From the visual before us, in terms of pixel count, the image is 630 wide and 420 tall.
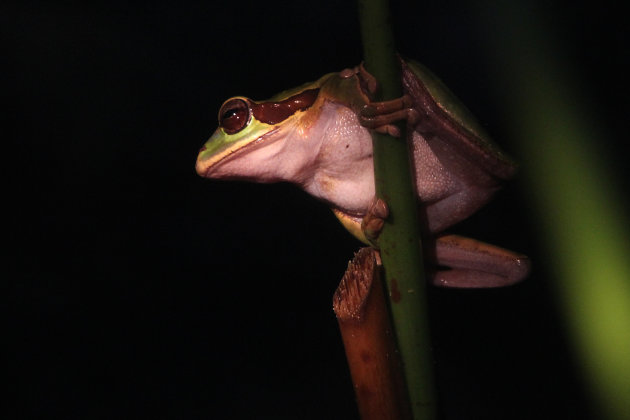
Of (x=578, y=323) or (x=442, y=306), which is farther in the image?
(x=442, y=306)

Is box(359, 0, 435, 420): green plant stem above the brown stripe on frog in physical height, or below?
below

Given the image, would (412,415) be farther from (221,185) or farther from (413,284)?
(221,185)

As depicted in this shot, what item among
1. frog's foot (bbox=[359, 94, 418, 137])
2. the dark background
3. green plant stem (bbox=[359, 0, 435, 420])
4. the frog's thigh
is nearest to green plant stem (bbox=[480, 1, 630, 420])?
the frog's thigh

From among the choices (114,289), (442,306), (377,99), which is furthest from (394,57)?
(114,289)

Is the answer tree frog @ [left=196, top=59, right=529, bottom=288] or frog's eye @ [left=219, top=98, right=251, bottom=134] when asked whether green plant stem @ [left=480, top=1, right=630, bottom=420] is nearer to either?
tree frog @ [left=196, top=59, right=529, bottom=288]

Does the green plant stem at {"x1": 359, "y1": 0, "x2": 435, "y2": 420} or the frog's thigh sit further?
the frog's thigh

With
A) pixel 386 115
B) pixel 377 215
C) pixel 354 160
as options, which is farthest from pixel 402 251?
pixel 354 160

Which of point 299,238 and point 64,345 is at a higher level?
point 299,238

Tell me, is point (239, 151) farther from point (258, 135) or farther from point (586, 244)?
point (586, 244)

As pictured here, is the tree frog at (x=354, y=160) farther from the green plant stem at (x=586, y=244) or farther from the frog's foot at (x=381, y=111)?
the frog's foot at (x=381, y=111)
